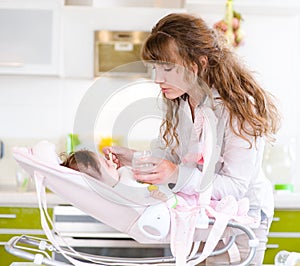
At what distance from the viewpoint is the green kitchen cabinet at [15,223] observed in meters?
3.19

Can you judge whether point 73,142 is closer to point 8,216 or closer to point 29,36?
point 8,216

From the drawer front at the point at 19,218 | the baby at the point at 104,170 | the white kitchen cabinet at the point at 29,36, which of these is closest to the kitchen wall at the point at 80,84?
the white kitchen cabinet at the point at 29,36

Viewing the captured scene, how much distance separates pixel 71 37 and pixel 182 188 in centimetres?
207

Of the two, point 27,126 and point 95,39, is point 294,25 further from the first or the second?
point 27,126

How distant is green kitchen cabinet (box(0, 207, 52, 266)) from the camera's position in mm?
3191

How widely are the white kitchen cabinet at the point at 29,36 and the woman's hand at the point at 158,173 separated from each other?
6.47 ft

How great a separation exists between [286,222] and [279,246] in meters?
0.13

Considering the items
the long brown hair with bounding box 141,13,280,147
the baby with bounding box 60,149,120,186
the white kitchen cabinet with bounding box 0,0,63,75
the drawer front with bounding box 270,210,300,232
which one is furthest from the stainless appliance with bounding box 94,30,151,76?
the baby with bounding box 60,149,120,186

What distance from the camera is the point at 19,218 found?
320 centimetres

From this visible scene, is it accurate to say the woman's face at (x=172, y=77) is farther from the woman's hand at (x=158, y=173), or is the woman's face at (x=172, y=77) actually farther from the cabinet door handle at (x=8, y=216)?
the cabinet door handle at (x=8, y=216)

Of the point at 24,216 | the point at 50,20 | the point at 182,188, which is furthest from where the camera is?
the point at 50,20

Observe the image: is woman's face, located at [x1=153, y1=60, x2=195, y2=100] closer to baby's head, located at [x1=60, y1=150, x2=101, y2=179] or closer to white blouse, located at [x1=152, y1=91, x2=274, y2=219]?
white blouse, located at [x1=152, y1=91, x2=274, y2=219]

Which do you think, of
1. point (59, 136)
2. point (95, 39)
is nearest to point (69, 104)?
point (59, 136)

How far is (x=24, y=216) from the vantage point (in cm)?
320
